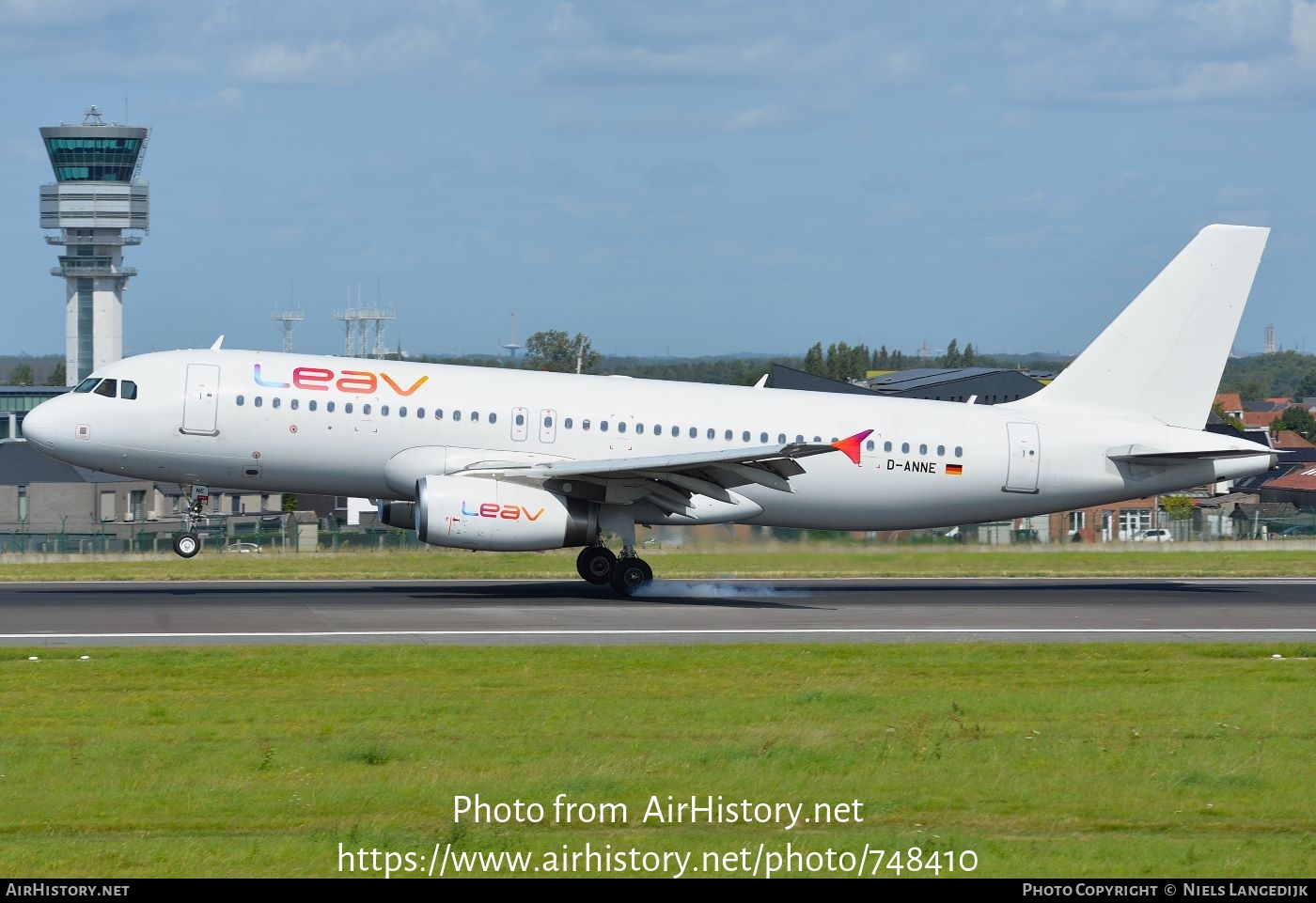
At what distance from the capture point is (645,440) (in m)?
30.1

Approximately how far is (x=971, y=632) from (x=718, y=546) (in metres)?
8.56

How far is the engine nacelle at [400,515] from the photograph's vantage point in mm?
29578

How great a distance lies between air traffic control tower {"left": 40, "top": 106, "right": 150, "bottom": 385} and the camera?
14512 centimetres

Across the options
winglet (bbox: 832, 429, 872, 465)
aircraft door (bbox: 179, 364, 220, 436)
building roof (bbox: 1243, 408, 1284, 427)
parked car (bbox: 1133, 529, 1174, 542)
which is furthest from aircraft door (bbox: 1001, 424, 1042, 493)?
building roof (bbox: 1243, 408, 1284, 427)

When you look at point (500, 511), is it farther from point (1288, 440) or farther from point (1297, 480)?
point (1288, 440)

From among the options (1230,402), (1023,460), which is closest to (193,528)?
(1023,460)

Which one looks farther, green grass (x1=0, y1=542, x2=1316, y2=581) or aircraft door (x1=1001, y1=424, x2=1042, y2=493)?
green grass (x1=0, y1=542, x2=1316, y2=581)

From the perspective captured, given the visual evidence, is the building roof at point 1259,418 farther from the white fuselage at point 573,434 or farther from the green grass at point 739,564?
the white fuselage at point 573,434

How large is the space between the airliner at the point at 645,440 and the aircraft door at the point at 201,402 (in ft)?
0.09

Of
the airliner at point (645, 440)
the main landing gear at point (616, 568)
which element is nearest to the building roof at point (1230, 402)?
the airliner at point (645, 440)

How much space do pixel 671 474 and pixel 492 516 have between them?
10.7ft

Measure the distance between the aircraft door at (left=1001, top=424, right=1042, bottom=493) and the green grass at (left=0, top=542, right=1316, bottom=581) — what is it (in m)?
3.94

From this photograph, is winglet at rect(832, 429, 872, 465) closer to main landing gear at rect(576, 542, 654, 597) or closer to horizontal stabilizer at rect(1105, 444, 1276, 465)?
main landing gear at rect(576, 542, 654, 597)
